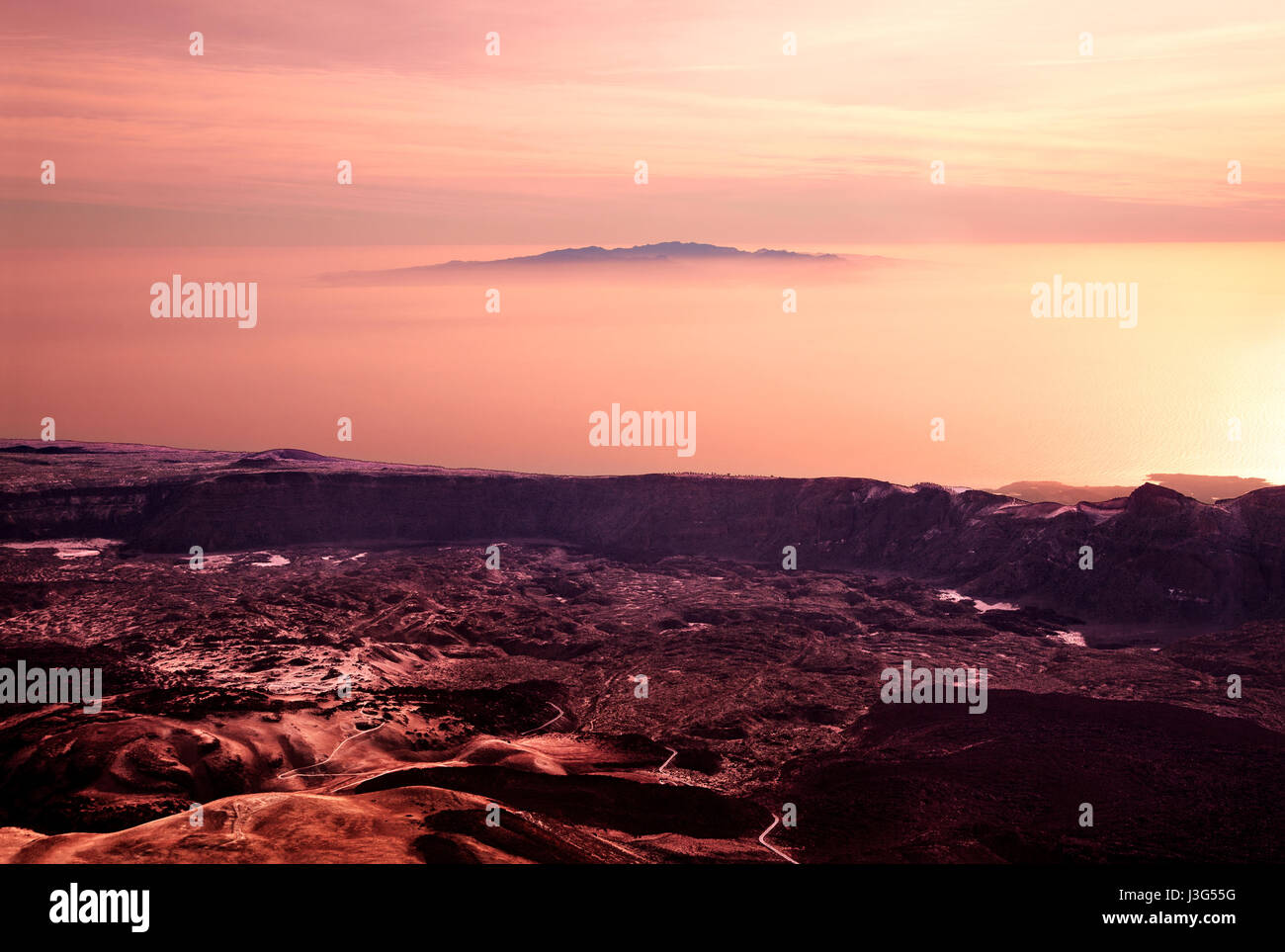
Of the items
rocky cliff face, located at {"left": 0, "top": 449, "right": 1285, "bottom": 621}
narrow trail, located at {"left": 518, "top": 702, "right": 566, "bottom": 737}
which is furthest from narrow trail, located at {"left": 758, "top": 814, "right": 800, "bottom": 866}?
rocky cliff face, located at {"left": 0, "top": 449, "right": 1285, "bottom": 621}

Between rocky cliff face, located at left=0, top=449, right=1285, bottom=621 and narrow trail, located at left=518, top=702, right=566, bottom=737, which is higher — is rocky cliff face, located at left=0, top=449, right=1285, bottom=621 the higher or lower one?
the higher one

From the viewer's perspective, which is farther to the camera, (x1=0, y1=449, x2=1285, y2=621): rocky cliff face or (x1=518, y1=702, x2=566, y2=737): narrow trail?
(x1=0, y1=449, x2=1285, y2=621): rocky cliff face

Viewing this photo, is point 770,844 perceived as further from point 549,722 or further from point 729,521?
point 729,521

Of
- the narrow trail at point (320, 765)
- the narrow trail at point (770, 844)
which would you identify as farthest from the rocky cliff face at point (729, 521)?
the narrow trail at point (320, 765)

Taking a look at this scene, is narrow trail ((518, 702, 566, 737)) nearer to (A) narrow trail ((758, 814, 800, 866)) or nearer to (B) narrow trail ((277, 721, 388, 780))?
(B) narrow trail ((277, 721, 388, 780))

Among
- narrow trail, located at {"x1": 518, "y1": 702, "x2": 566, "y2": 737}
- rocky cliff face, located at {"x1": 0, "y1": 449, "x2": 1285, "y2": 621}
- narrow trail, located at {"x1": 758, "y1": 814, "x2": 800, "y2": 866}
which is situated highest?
rocky cliff face, located at {"x1": 0, "y1": 449, "x2": 1285, "y2": 621}

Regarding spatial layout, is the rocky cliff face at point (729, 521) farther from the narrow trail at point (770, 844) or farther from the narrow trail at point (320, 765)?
the narrow trail at point (320, 765)

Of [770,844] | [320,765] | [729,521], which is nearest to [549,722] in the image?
[320,765]

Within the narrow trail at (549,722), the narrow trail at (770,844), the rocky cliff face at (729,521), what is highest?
the rocky cliff face at (729,521)

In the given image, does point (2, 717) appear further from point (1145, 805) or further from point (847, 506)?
point (847, 506)
